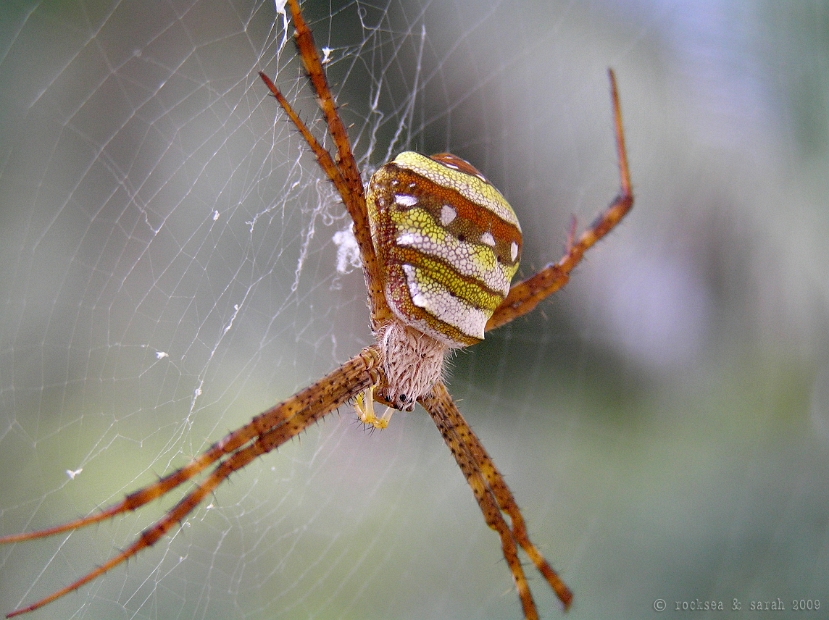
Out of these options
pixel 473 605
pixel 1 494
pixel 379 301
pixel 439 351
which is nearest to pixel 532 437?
pixel 473 605

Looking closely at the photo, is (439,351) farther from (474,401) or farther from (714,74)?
(714,74)

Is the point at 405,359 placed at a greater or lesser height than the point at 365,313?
lesser

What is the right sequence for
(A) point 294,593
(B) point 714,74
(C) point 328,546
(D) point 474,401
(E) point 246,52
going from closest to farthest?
(E) point 246,52
(A) point 294,593
(C) point 328,546
(B) point 714,74
(D) point 474,401

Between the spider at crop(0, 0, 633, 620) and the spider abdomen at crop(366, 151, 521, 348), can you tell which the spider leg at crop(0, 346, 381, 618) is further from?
the spider abdomen at crop(366, 151, 521, 348)

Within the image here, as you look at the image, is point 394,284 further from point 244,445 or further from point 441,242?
point 244,445

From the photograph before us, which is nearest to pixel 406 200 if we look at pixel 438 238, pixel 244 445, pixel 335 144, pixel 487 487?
pixel 438 238

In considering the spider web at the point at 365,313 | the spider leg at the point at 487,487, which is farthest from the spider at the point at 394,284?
the spider web at the point at 365,313
